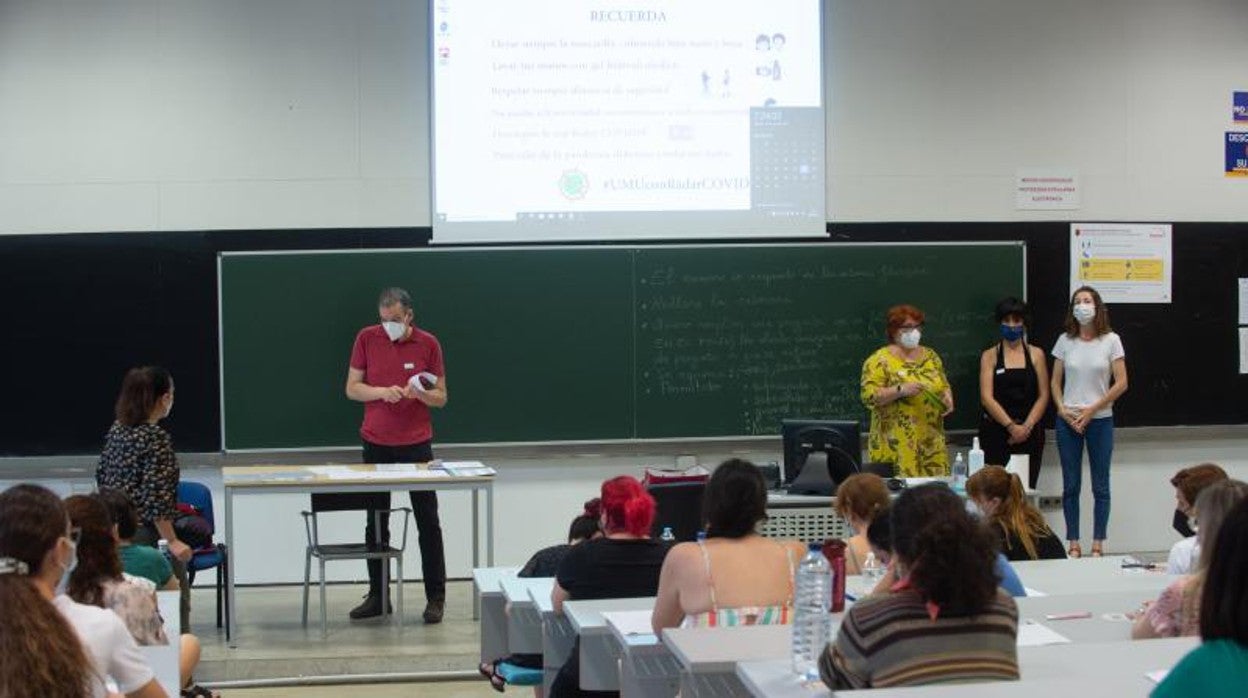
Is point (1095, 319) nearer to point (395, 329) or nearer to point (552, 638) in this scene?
point (395, 329)

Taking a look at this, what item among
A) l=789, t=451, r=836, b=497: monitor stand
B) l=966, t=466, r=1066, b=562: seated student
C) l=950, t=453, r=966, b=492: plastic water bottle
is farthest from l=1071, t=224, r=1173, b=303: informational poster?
l=966, t=466, r=1066, b=562: seated student

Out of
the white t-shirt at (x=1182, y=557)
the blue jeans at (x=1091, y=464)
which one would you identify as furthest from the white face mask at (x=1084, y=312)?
the white t-shirt at (x=1182, y=557)

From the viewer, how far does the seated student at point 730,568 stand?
4.12m

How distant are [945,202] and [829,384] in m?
1.32

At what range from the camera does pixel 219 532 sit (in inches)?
343

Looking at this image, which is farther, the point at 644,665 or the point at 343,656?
the point at 343,656

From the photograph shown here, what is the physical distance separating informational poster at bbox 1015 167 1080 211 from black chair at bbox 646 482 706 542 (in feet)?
13.5

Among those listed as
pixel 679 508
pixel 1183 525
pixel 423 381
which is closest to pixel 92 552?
pixel 679 508

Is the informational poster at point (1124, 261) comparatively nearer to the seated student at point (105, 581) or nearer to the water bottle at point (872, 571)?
the water bottle at point (872, 571)

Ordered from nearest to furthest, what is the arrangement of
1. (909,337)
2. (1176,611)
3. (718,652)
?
1. (718,652)
2. (1176,611)
3. (909,337)

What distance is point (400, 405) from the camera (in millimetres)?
7805

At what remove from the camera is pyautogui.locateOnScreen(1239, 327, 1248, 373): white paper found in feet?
31.2

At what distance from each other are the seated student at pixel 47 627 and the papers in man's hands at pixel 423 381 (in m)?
4.29

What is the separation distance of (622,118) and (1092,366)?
3136 mm
